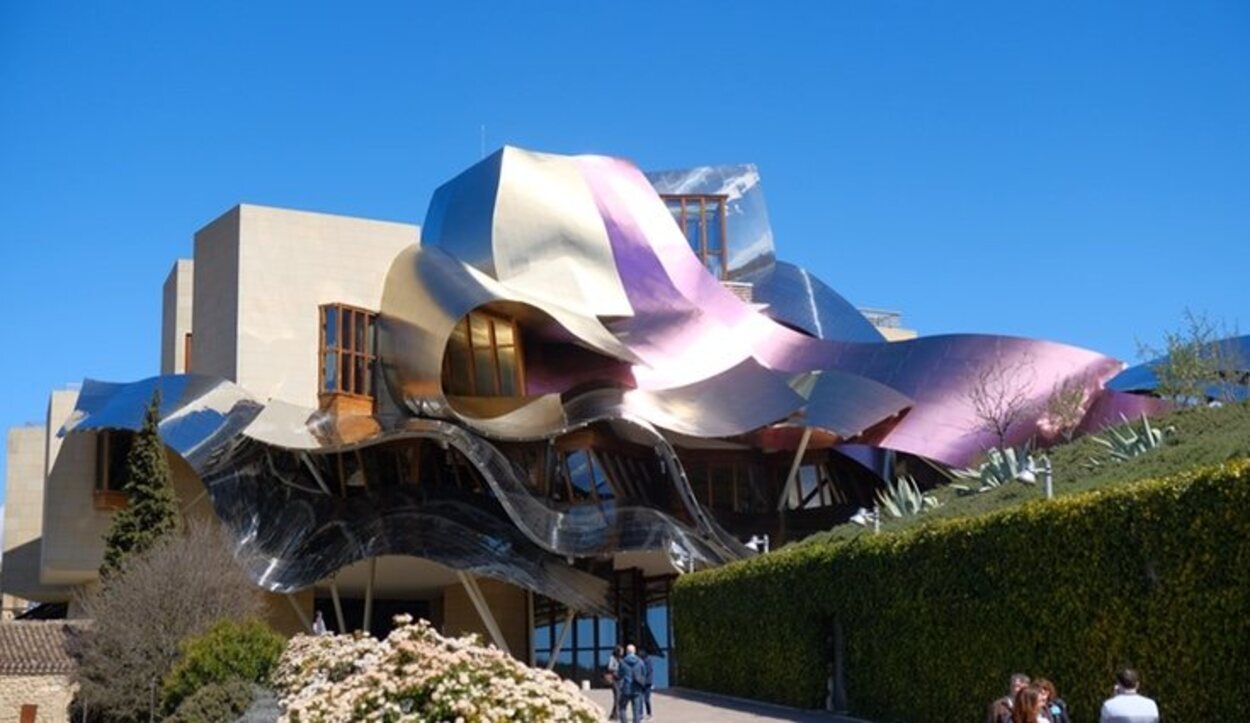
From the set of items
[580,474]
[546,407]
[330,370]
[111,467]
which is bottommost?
[580,474]

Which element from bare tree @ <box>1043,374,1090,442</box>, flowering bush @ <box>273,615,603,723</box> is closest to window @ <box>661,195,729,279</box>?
bare tree @ <box>1043,374,1090,442</box>

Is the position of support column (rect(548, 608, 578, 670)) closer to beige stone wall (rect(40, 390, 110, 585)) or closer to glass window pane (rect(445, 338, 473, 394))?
glass window pane (rect(445, 338, 473, 394))

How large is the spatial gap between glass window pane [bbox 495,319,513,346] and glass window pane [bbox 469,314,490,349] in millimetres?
250

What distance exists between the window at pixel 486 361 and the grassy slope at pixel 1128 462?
17.3 m

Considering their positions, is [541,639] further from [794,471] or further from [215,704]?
[215,704]

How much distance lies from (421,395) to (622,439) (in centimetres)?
552

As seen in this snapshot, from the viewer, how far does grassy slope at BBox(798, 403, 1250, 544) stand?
57.8ft

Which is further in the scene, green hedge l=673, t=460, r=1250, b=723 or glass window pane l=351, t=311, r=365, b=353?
glass window pane l=351, t=311, r=365, b=353

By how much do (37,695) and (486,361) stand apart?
13.8 meters

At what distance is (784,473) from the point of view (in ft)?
149

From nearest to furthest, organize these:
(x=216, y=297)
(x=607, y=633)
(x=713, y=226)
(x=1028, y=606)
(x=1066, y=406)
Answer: (x=1028, y=606) → (x=1066, y=406) → (x=607, y=633) → (x=216, y=297) → (x=713, y=226)

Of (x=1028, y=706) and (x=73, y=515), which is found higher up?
(x=73, y=515)

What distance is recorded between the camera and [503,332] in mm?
42656

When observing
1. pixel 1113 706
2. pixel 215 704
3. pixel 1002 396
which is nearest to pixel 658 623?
pixel 1002 396
